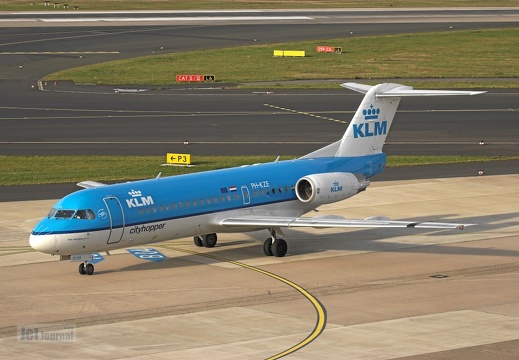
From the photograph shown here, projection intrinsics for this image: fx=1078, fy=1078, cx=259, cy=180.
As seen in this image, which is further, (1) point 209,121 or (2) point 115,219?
(1) point 209,121

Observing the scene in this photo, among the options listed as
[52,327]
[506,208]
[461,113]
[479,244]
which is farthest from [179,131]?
[52,327]

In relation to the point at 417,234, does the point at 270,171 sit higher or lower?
higher

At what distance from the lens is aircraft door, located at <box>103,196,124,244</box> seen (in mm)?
37219

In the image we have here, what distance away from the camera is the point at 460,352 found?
28.8 metres

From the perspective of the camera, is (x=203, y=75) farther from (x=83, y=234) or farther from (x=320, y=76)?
(x=83, y=234)

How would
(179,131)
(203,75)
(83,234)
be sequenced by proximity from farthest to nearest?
(203,75) < (179,131) < (83,234)

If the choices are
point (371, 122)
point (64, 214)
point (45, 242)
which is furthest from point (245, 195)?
point (45, 242)

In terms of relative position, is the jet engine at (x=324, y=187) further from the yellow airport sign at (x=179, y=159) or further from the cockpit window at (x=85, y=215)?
the yellow airport sign at (x=179, y=159)

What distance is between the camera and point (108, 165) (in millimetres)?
58969

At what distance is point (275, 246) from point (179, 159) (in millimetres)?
18934

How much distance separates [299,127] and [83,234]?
34.9 m

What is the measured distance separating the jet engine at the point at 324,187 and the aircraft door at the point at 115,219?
794 centimetres

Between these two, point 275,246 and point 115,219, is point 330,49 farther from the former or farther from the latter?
point 115,219

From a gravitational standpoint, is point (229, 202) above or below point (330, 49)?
below
